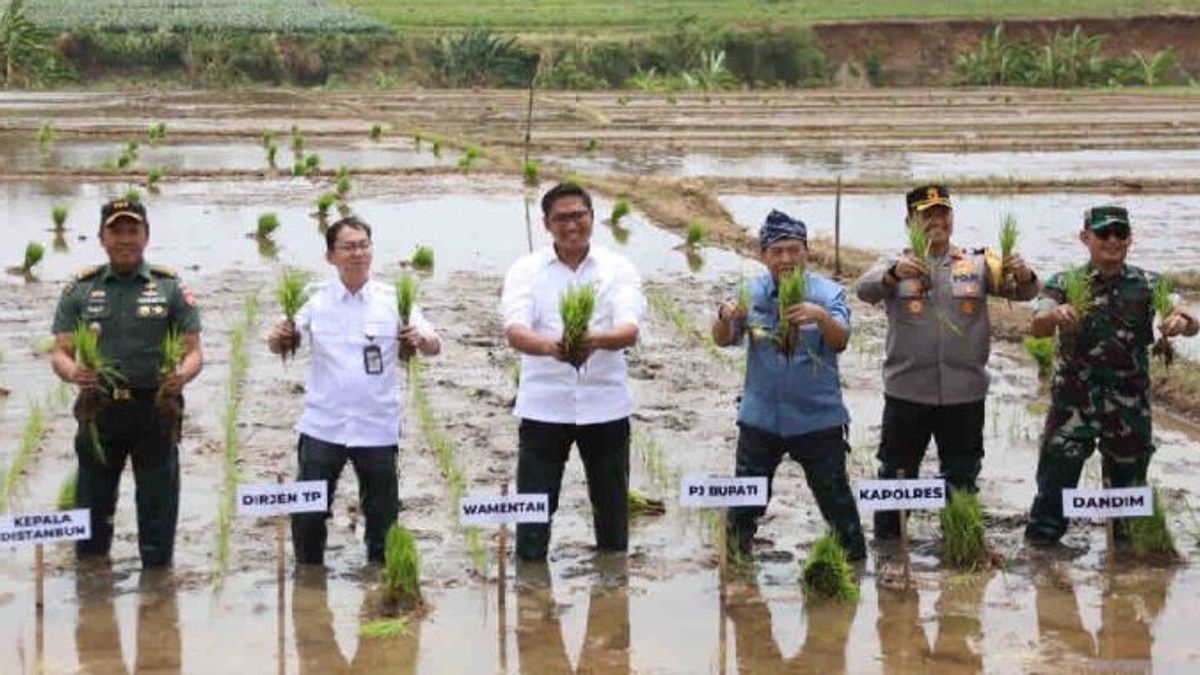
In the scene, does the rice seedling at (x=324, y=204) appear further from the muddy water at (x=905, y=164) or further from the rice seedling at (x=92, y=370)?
the rice seedling at (x=92, y=370)

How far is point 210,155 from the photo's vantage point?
26344mm

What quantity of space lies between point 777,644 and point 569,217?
1698mm

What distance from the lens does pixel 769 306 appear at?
7.18m

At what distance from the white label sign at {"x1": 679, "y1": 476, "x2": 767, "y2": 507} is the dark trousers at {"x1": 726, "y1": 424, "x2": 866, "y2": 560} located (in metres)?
0.22

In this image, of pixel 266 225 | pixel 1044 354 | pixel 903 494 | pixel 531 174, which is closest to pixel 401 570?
pixel 903 494

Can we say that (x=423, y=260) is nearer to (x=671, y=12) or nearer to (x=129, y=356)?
(x=129, y=356)

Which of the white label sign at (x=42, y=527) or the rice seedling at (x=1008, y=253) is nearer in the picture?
the white label sign at (x=42, y=527)

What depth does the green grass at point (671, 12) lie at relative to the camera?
5222cm

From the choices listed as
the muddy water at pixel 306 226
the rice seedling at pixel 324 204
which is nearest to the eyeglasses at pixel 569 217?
the muddy water at pixel 306 226

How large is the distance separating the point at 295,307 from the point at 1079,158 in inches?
828

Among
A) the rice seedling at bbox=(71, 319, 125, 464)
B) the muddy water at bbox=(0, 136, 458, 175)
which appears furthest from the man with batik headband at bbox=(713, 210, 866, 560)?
the muddy water at bbox=(0, 136, 458, 175)

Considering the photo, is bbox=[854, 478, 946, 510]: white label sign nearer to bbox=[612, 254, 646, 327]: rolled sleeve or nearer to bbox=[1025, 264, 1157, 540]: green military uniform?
bbox=[1025, 264, 1157, 540]: green military uniform

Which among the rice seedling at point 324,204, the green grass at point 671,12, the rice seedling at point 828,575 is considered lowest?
the rice seedling at point 828,575

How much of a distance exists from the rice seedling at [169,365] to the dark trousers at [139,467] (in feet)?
0.22
